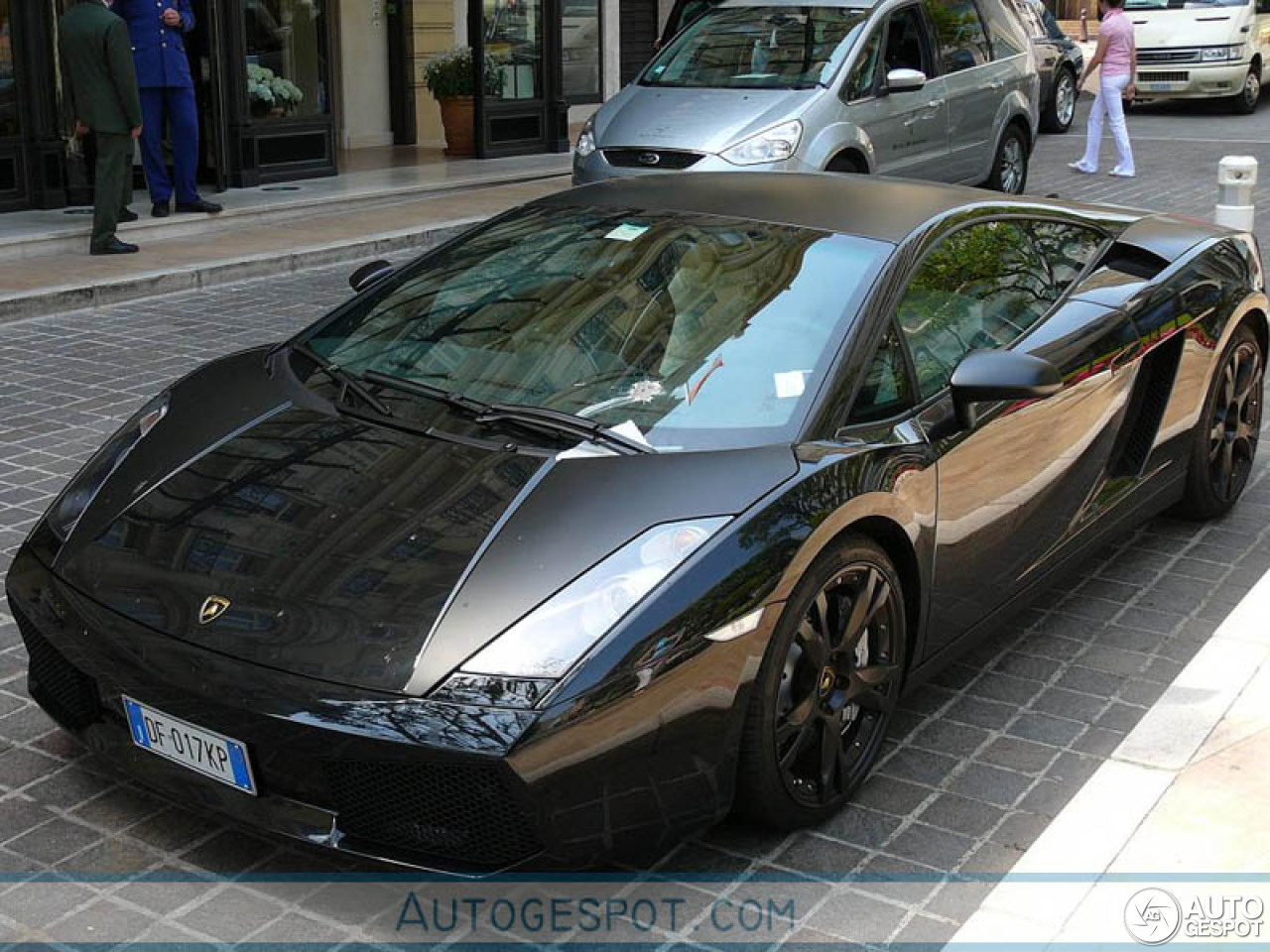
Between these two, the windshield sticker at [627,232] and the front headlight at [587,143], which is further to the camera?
the front headlight at [587,143]

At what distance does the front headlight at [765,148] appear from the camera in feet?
36.9

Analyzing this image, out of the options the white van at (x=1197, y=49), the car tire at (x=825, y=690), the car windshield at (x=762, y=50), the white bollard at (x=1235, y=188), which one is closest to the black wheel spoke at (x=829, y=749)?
the car tire at (x=825, y=690)

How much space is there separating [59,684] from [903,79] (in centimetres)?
941

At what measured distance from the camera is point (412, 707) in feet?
10.9

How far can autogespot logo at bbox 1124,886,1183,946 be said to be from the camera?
3531 millimetres

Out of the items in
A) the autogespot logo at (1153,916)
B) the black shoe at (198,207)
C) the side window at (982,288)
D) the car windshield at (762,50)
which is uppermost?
the car windshield at (762,50)

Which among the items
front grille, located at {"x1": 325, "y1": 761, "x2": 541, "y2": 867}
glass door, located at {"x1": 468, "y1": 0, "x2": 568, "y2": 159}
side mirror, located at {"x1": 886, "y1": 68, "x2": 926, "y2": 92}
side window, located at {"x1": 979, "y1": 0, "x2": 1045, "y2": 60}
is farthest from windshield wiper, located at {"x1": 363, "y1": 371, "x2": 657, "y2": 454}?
glass door, located at {"x1": 468, "y1": 0, "x2": 568, "y2": 159}

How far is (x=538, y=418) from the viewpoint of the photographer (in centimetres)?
410

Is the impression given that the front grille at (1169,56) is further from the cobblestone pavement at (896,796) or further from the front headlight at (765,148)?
the cobblestone pavement at (896,796)

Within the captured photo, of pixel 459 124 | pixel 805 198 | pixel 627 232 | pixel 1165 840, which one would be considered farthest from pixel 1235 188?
pixel 459 124

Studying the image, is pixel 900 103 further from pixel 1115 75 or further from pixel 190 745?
pixel 190 745

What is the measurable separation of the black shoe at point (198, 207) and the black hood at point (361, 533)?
8.76 meters

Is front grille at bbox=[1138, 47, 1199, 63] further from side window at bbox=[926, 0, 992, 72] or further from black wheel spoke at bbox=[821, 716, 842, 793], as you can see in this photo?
black wheel spoke at bbox=[821, 716, 842, 793]

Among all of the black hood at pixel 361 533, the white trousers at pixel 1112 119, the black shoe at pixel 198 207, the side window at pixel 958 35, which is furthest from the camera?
the white trousers at pixel 1112 119
